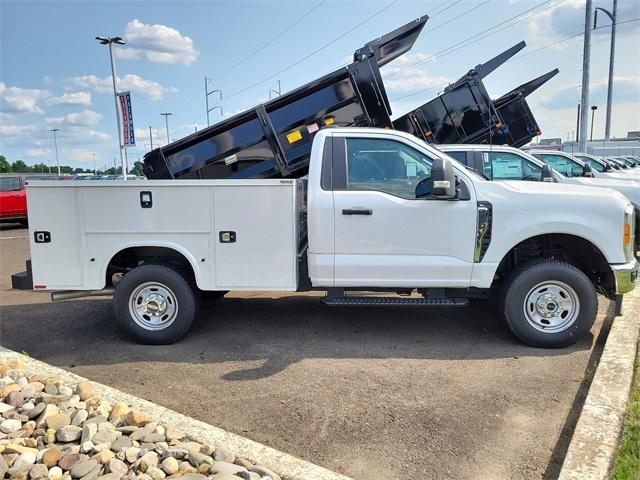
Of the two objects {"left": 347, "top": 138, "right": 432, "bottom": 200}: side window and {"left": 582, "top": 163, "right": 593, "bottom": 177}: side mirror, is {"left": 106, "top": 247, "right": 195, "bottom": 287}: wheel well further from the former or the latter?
{"left": 582, "top": 163, "right": 593, "bottom": 177}: side mirror

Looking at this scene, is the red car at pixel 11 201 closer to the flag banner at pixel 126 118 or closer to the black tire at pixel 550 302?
the flag banner at pixel 126 118

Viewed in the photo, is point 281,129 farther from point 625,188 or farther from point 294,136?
point 625,188

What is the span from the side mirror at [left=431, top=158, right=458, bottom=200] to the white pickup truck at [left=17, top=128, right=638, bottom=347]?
0.05 meters

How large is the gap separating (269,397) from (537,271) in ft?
9.44

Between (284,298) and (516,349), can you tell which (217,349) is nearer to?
(284,298)

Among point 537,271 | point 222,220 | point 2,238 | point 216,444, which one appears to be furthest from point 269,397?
point 2,238

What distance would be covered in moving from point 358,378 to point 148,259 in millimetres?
2636

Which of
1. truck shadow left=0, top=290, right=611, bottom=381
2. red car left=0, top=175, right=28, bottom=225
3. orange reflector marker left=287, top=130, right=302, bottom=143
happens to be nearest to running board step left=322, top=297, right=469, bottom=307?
truck shadow left=0, top=290, right=611, bottom=381

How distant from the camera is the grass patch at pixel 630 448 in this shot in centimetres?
289

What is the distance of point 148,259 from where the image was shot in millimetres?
5547

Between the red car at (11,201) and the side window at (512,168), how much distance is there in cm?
1522

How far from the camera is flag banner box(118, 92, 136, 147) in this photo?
2553 centimetres

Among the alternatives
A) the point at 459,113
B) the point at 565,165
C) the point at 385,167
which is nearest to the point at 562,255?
the point at 385,167

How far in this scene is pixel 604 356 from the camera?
4.63 metres
